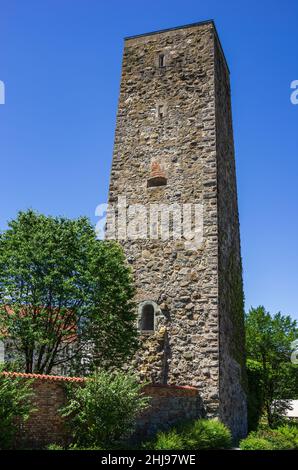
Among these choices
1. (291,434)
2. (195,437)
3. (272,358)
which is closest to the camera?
(195,437)

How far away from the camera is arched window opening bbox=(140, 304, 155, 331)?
61.2 feet

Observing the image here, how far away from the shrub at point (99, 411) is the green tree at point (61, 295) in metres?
2.48

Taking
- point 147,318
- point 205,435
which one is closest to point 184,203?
point 147,318

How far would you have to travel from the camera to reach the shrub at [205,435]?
559 inches

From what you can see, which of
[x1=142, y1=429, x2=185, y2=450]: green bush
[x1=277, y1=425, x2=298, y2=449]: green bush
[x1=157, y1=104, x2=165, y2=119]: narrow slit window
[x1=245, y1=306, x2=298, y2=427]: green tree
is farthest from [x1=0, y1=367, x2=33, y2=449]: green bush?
[x1=245, y1=306, x2=298, y2=427]: green tree

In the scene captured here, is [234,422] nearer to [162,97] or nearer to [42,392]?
[42,392]

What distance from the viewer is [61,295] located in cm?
1565

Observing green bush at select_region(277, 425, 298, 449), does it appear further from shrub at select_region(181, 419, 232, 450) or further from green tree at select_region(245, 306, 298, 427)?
green tree at select_region(245, 306, 298, 427)

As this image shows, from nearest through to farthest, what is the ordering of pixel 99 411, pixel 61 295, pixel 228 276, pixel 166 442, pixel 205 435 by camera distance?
pixel 99 411, pixel 166 442, pixel 205 435, pixel 61 295, pixel 228 276

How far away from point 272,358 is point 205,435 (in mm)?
19019

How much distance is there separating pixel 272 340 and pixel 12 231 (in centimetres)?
2162

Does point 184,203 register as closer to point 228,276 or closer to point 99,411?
point 228,276

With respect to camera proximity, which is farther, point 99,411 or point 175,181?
point 175,181
